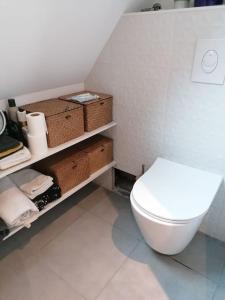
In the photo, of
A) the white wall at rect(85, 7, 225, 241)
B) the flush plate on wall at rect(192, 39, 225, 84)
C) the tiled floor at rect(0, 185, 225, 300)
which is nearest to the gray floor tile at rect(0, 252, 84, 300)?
the tiled floor at rect(0, 185, 225, 300)

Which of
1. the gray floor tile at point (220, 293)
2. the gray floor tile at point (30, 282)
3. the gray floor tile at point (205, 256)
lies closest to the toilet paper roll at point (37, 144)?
the gray floor tile at point (30, 282)

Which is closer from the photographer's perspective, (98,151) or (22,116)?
(22,116)

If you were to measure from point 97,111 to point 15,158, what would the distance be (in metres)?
0.64

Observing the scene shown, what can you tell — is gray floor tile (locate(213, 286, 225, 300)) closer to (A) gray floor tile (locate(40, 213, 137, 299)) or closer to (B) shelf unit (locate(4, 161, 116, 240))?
(A) gray floor tile (locate(40, 213, 137, 299))

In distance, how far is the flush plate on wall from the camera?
1151mm

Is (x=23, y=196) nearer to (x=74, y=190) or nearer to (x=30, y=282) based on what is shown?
(x=74, y=190)

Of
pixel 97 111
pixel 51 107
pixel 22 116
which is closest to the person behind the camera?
pixel 22 116

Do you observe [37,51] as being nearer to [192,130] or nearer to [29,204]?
[29,204]

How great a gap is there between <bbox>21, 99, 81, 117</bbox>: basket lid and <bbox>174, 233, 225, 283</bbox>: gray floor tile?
1.14 m

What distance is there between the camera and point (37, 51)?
122cm

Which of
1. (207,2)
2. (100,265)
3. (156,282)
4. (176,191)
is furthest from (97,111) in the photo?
(156,282)

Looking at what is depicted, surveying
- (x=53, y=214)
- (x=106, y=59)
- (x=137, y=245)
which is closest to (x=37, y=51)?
(x=106, y=59)

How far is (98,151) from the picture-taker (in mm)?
1701

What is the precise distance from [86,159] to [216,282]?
3.53ft
